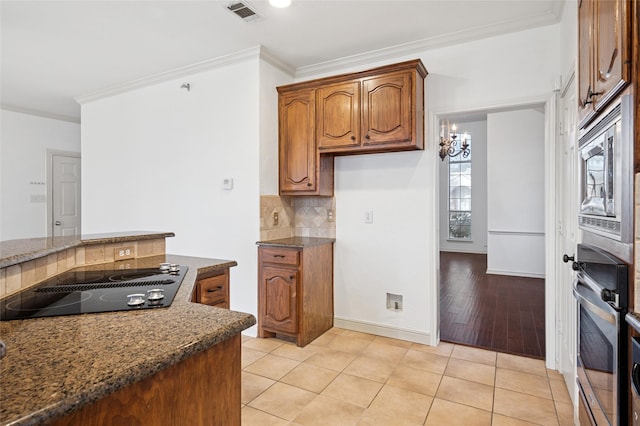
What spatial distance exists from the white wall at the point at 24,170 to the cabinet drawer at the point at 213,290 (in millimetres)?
4815

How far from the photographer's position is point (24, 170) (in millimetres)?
5453

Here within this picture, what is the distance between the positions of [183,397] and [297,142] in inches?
114

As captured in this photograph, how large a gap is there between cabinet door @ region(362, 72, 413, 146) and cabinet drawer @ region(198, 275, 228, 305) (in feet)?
5.73

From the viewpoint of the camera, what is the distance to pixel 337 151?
134 inches

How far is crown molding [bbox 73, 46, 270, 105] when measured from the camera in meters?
3.52

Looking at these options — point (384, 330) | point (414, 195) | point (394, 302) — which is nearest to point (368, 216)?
point (414, 195)

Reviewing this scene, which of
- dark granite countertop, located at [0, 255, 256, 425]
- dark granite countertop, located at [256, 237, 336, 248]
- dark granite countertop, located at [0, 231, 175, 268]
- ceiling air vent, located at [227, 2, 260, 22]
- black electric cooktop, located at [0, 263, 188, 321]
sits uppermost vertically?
ceiling air vent, located at [227, 2, 260, 22]

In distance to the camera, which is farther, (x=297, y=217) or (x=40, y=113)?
(x=40, y=113)

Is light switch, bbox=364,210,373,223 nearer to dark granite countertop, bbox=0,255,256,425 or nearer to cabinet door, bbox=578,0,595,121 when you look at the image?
cabinet door, bbox=578,0,595,121

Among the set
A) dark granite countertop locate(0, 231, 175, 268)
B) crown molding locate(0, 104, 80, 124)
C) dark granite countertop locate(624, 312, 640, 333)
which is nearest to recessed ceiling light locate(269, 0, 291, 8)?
dark granite countertop locate(0, 231, 175, 268)

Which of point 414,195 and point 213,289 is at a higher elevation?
point 414,195

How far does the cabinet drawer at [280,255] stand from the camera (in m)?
3.22

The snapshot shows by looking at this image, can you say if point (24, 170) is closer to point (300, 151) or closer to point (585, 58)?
point (300, 151)

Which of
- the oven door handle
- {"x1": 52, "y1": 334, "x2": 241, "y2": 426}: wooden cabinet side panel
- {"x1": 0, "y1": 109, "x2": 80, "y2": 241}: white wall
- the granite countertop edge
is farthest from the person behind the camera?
{"x1": 0, "y1": 109, "x2": 80, "y2": 241}: white wall
